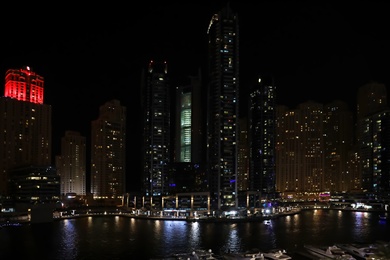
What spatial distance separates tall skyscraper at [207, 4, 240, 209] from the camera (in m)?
105

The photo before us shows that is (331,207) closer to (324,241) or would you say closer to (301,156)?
(301,156)

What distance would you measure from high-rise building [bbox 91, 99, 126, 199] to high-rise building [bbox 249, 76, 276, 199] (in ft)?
152

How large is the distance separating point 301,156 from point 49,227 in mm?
117195

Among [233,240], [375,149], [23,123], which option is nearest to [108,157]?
[23,123]

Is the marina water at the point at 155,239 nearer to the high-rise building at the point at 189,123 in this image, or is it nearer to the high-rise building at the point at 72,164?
the high-rise building at the point at 189,123

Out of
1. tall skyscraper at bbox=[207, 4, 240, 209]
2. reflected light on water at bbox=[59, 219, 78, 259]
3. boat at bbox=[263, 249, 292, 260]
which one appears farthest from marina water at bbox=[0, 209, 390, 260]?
tall skyscraper at bbox=[207, 4, 240, 209]

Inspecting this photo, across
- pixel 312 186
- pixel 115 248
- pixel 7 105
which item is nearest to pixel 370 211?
pixel 312 186

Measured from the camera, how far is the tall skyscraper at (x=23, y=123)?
353ft

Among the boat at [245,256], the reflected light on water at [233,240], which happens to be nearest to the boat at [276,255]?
the boat at [245,256]

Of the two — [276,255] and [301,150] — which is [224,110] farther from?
[301,150]

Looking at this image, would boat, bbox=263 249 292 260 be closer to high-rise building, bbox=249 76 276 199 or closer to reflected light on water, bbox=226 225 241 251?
reflected light on water, bbox=226 225 241 251

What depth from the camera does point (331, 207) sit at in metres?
142

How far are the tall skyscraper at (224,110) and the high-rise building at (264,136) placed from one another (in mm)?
29194

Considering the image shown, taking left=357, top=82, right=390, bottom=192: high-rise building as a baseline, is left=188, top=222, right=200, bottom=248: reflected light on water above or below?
below
